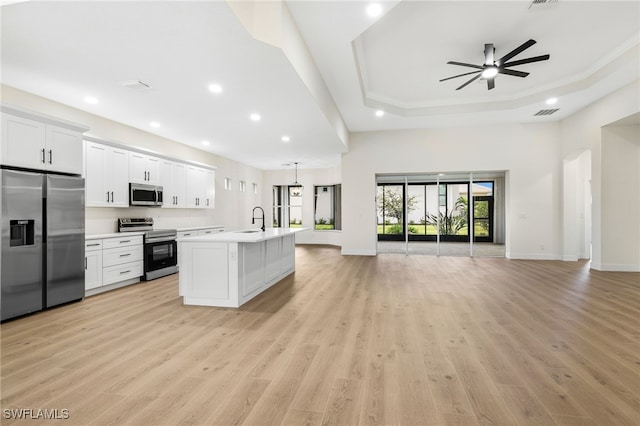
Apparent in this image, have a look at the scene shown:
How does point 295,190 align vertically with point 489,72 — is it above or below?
below

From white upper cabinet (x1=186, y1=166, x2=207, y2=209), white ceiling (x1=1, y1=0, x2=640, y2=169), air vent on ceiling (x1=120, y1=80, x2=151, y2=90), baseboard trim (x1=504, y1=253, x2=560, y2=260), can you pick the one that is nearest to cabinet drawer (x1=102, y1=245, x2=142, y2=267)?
white upper cabinet (x1=186, y1=166, x2=207, y2=209)

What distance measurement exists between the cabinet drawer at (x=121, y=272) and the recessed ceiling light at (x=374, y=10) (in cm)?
527

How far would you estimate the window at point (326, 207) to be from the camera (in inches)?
450

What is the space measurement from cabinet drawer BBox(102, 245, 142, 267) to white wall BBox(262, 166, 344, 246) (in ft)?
22.0

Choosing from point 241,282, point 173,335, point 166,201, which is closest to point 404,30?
point 241,282

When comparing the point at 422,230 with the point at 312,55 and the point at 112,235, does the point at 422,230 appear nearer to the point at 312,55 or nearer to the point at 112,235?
the point at 312,55

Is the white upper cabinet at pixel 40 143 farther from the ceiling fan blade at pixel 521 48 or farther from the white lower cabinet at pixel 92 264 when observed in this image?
the ceiling fan blade at pixel 521 48

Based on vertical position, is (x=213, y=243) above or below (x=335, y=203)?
below

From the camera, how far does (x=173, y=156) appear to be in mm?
6578

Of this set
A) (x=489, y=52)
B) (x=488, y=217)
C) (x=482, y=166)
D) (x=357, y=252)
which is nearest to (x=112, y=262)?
(x=357, y=252)

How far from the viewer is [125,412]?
1.79 m

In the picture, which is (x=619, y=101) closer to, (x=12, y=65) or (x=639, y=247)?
(x=639, y=247)

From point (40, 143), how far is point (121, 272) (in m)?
2.28

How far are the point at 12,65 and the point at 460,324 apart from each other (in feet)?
19.5
